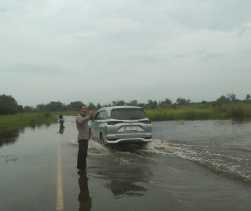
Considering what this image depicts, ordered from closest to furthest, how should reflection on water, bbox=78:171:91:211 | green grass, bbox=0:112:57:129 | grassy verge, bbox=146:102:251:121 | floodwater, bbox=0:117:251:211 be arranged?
reflection on water, bbox=78:171:91:211 < floodwater, bbox=0:117:251:211 < green grass, bbox=0:112:57:129 < grassy verge, bbox=146:102:251:121

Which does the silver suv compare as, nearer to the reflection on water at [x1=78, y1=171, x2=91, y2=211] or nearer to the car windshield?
the car windshield

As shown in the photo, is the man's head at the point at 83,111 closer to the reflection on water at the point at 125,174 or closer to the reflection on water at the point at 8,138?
the reflection on water at the point at 125,174

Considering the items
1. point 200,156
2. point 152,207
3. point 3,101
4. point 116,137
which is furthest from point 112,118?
point 3,101

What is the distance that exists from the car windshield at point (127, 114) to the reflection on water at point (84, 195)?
5.48 meters

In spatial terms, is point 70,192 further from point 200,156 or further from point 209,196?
point 200,156

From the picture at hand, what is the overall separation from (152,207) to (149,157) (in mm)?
6780

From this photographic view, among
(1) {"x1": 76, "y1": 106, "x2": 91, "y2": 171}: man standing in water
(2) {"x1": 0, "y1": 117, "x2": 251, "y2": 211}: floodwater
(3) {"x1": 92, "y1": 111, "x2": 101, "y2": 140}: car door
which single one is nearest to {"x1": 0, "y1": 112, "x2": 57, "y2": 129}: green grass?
(3) {"x1": 92, "y1": 111, "x2": 101, "y2": 140}: car door

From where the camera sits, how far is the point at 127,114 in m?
15.2

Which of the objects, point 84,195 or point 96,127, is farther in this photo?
point 96,127

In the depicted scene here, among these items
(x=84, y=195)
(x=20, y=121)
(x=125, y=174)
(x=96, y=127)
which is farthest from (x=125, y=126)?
(x=20, y=121)

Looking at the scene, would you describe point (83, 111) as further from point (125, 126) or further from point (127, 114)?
point (127, 114)

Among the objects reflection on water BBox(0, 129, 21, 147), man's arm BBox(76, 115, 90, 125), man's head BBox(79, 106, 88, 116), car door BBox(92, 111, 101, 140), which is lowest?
reflection on water BBox(0, 129, 21, 147)

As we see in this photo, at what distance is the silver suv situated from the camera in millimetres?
14898

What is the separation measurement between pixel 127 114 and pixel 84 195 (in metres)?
7.87
